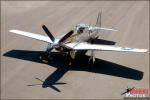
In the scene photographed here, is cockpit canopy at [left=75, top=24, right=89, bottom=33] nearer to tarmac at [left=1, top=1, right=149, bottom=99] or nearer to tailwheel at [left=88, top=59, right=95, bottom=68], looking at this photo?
tarmac at [left=1, top=1, right=149, bottom=99]

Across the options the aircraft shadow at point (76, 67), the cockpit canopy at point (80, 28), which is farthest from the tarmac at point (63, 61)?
the cockpit canopy at point (80, 28)

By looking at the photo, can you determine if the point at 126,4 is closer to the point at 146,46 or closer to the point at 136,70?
the point at 146,46

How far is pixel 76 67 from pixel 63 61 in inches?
55.2

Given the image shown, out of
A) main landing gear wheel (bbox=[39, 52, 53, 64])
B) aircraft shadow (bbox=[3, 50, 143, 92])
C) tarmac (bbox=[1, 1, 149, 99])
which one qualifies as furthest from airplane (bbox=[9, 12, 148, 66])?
tarmac (bbox=[1, 1, 149, 99])

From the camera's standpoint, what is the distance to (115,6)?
152 ft

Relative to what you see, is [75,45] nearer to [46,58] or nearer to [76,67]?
[76,67]

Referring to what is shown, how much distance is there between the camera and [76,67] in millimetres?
29016

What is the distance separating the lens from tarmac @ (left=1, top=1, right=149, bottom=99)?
84.5 ft

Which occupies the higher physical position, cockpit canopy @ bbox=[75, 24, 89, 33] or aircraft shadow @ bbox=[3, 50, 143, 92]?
cockpit canopy @ bbox=[75, 24, 89, 33]

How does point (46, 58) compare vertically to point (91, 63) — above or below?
above

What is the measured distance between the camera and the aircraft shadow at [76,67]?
89.5 ft

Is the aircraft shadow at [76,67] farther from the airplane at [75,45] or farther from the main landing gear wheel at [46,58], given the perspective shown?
the airplane at [75,45]

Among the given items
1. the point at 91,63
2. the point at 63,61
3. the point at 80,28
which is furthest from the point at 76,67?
the point at 80,28

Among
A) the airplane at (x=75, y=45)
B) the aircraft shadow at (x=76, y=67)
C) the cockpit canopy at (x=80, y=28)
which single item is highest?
the cockpit canopy at (x=80, y=28)
